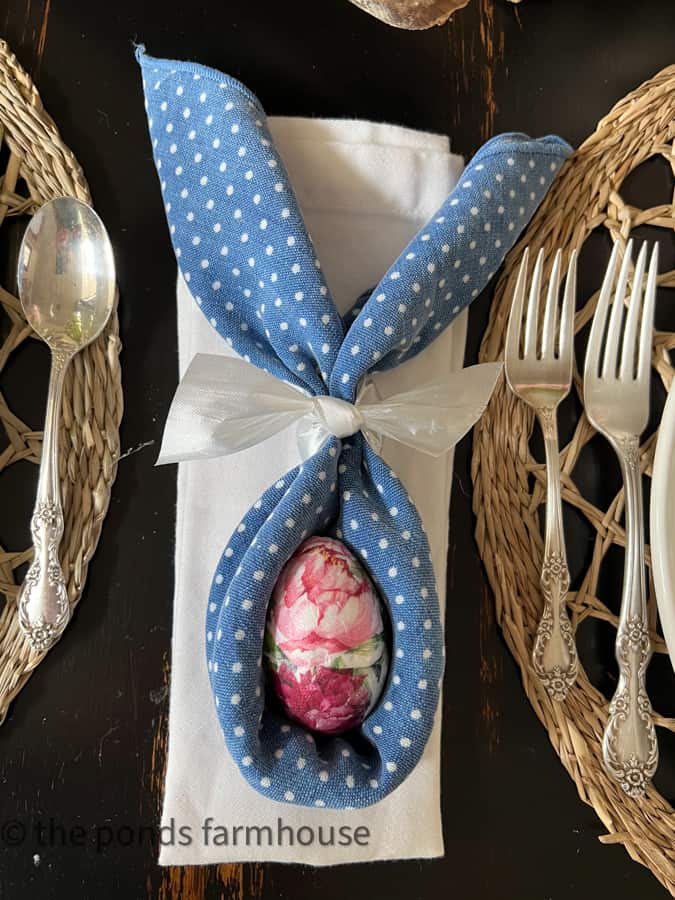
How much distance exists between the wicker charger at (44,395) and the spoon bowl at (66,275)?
0.02 m

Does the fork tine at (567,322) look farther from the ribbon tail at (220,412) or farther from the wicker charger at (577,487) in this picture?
the ribbon tail at (220,412)

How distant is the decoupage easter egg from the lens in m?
0.43

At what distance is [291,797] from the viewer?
1.46 feet

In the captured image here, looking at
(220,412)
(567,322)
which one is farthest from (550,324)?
(220,412)

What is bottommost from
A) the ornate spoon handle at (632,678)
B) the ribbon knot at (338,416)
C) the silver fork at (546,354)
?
the ornate spoon handle at (632,678)

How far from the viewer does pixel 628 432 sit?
0.55 meters

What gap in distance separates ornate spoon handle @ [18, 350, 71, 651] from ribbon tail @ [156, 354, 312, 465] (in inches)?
2.9

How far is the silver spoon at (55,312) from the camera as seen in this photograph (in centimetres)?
49

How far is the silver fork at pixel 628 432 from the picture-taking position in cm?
51

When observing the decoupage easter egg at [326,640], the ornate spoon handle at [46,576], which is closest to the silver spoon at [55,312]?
the ornate spoon handle at [46,576]

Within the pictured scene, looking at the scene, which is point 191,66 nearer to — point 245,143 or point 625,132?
point 245,143

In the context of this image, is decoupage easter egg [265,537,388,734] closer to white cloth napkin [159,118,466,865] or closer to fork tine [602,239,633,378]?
white cloth napkin [159,118,466,865]

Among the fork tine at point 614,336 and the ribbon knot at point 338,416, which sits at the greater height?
the fork tine at point 614,336

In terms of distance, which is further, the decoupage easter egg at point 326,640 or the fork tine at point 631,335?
the fork tine at point 631,335
